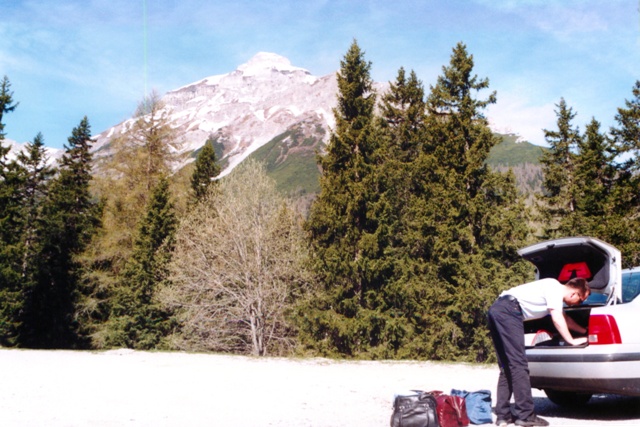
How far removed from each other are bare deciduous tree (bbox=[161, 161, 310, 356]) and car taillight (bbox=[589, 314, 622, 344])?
723 inches

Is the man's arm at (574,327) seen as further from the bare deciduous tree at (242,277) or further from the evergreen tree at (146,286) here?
the evergreen tree at (146,286)

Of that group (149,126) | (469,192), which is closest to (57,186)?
(149,126)

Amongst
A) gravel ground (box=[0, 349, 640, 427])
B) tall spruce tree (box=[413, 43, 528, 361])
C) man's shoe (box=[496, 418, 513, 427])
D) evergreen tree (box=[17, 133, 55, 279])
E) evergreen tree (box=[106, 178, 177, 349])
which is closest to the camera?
man's shoe (box=[496, 418, 513, 427])

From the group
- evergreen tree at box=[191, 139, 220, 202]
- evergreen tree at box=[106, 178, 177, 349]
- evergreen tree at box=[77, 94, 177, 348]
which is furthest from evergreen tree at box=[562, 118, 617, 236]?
evergreen tree at box=[77, 94, 177, 348]

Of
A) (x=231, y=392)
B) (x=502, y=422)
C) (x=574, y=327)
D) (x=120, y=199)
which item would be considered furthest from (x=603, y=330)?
(x=120, y=199)

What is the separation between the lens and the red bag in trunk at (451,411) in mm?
5562

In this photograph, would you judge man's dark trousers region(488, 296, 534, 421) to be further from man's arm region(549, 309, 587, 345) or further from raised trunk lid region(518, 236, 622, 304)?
raised trunk lid region(518, 236, 622, 304)

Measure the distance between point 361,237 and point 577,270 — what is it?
17.1m

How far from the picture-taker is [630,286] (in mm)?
6098

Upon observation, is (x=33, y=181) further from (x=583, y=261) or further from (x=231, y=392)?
(x=583, y=261)

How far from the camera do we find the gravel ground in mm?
6066

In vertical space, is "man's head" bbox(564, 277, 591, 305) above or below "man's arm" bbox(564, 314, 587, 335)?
above

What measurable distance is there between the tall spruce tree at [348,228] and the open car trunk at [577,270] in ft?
51.8

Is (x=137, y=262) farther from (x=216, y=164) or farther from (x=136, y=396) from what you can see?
(x=136, y=396)
